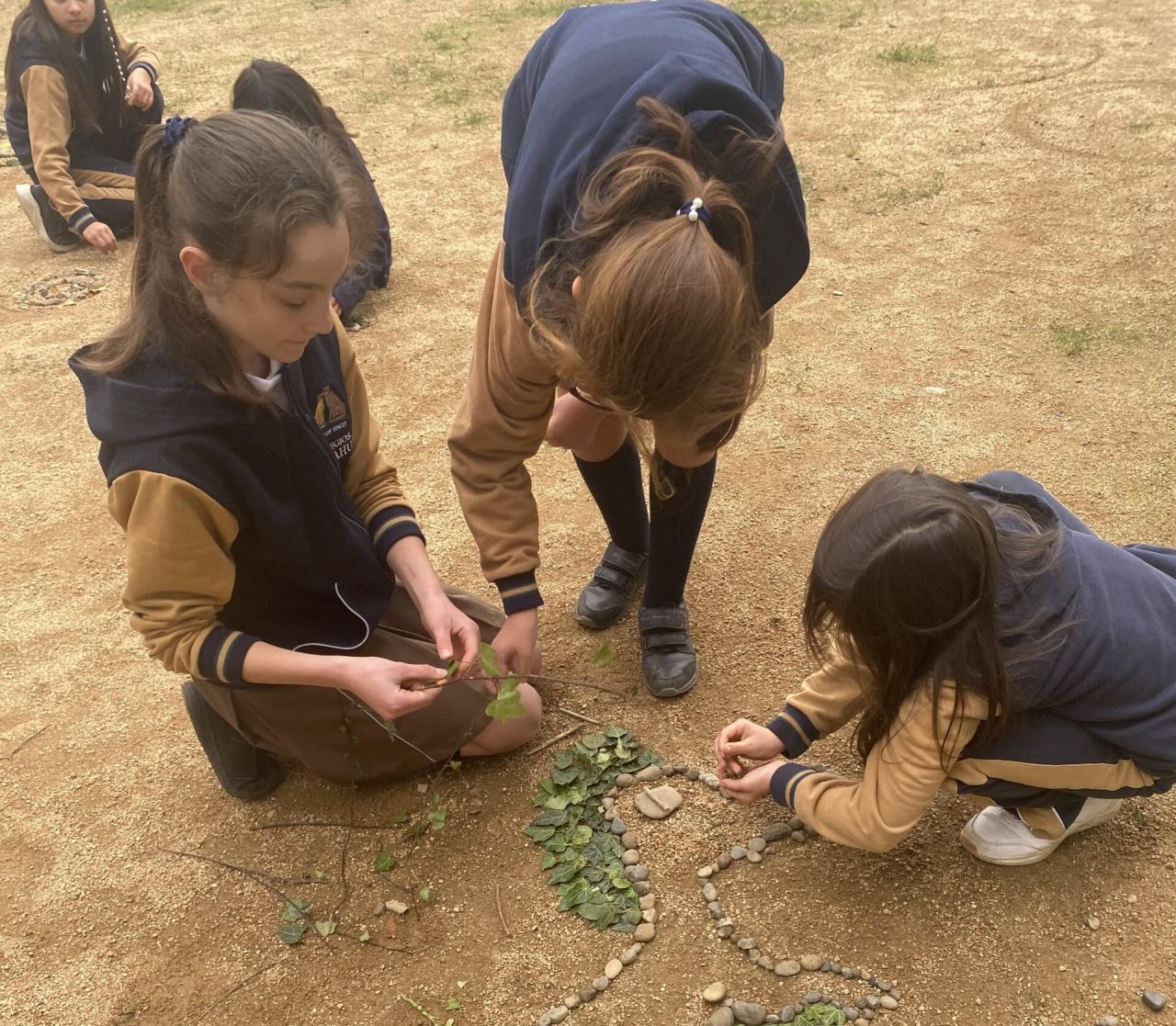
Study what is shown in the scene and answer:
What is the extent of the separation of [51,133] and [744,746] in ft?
16.1

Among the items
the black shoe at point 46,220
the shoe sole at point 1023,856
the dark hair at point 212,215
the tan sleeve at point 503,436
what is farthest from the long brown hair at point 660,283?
the black shoe at point 46,220

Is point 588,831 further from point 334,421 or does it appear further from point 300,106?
point 300,106

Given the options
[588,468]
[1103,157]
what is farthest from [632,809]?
[1103,157]

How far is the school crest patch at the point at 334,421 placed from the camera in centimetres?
221

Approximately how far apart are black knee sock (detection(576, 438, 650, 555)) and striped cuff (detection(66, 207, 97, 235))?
3.64 metres

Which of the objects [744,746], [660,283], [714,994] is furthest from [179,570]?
[714,994]

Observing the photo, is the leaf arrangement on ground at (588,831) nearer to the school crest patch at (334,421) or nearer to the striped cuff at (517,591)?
the striped cuff at (517,591)

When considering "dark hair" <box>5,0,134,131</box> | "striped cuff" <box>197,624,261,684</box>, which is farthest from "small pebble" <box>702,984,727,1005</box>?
"dark hair" <box>5,0,134,131</box>

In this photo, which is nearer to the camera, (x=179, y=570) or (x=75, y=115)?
(x=179, y=570)

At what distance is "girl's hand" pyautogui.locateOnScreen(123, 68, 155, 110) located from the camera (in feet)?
17.5

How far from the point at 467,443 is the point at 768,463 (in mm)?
1425

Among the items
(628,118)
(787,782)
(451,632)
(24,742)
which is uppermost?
(628,118)

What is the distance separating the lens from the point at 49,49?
5.03 m

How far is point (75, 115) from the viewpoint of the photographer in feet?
A: 17.3
